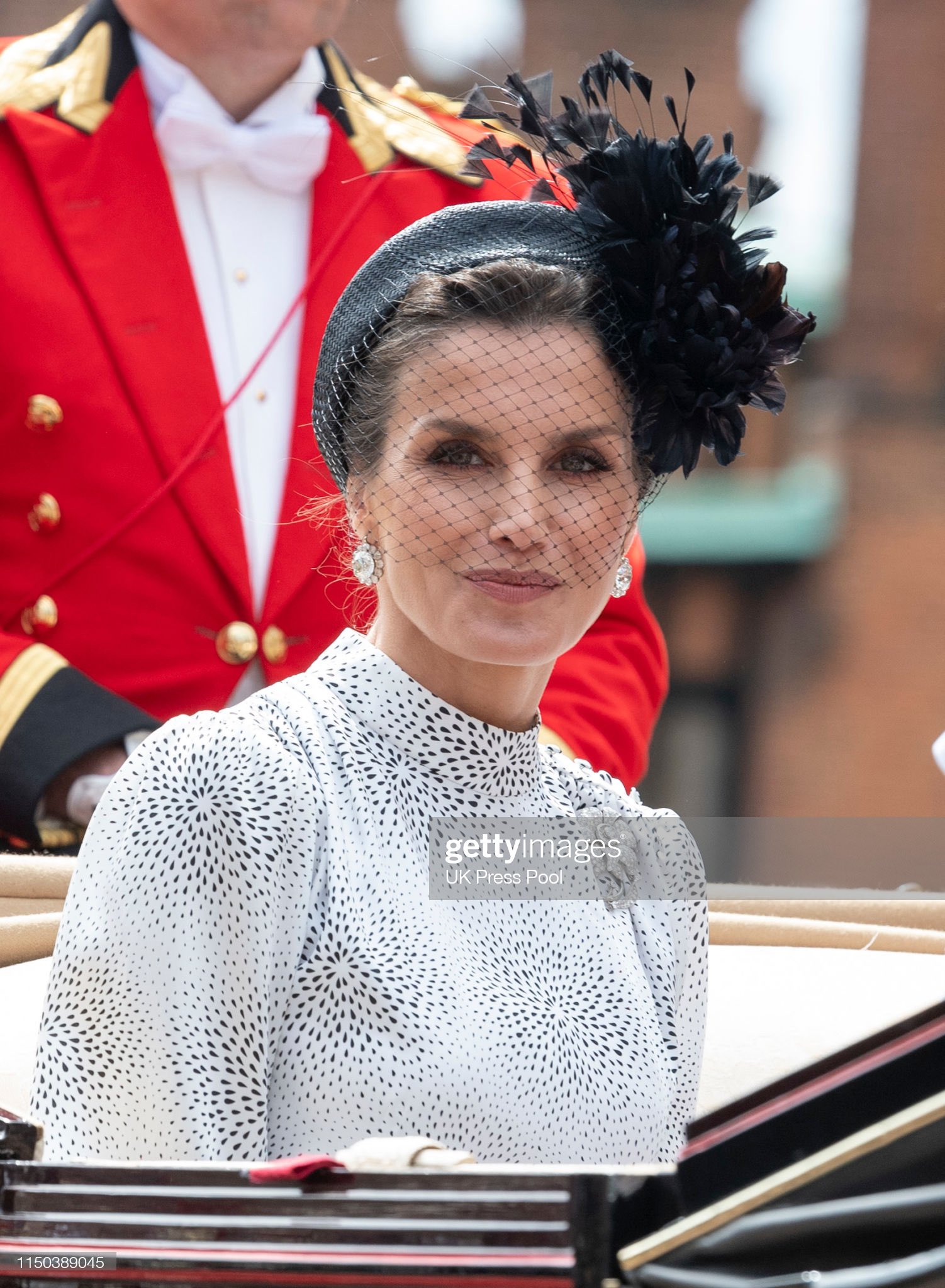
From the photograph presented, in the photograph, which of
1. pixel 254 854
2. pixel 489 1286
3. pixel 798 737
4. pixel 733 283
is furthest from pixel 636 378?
pixel 798 737

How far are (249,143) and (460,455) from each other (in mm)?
924

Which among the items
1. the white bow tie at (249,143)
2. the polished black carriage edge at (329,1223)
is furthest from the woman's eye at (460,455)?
the white bow tie at (249,143)

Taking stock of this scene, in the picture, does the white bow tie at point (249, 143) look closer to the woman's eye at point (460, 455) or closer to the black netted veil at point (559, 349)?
the black netted veil at point (559, 349)

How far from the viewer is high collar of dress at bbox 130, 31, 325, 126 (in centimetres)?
225

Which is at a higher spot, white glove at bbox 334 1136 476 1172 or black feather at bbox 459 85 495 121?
black feather at bbox 459 85 495 121

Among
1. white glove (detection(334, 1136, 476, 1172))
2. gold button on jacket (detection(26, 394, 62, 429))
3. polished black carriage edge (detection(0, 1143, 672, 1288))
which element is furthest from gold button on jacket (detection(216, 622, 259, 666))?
polished black carriage edge (detection(0, 1143, 672, 1288))

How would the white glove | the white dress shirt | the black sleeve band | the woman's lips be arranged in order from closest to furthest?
the white glove → the woman's lips → the black sleeve band → the white dress shirt

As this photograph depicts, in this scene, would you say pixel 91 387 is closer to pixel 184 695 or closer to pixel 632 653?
pixel 184 695

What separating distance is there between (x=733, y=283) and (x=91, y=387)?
0.89 m

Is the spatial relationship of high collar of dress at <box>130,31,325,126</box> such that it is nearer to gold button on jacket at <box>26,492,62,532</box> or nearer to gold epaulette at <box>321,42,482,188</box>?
gold epaulette at <box>321,42,482,188</box>

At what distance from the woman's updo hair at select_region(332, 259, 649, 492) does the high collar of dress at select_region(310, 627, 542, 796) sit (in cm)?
17

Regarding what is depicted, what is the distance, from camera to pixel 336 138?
2.34m

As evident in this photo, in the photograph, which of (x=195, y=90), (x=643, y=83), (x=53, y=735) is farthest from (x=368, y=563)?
(x=195, y=90)

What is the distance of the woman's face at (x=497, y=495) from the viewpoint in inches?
57.4
